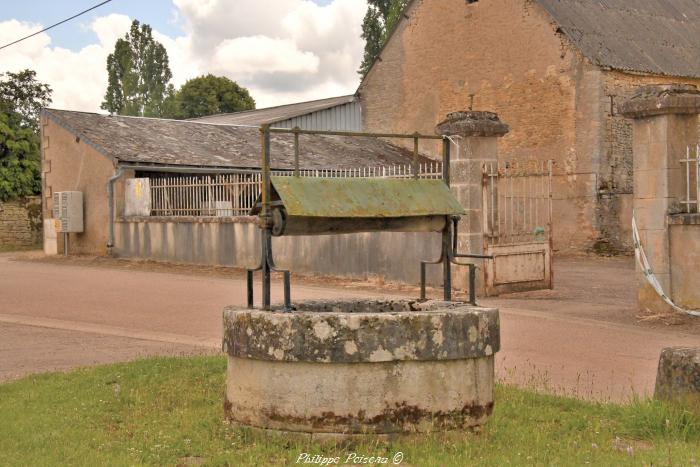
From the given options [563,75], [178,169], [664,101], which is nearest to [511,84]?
[563,75]

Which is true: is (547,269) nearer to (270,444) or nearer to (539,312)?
(539,312)

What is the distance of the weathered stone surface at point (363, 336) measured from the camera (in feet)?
16.6

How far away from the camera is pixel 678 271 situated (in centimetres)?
1137

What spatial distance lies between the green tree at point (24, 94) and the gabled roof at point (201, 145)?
11.5 meters

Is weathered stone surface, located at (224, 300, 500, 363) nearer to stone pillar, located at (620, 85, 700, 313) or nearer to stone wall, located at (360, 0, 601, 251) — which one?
stone pillar, located at (620, 85, 700, 313)

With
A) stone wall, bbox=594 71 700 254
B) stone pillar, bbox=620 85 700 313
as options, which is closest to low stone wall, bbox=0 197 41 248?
stone wall, bbox=594 71 700 254

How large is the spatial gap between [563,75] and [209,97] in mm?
32333

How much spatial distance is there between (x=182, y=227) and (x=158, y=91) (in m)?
41.9

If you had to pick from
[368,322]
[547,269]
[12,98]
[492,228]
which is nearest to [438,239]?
[492,228]

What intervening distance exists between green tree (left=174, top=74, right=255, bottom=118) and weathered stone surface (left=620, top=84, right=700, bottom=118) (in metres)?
42.7

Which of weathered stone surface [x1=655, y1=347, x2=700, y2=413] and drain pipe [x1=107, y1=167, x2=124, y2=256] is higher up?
drain pipe [x1=107, y1=167, x2=124, y2=256]

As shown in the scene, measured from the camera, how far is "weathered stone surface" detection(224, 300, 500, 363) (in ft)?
16.6

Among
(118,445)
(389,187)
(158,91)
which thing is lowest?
(118,445)

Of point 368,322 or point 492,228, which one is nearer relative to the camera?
point 368,322
